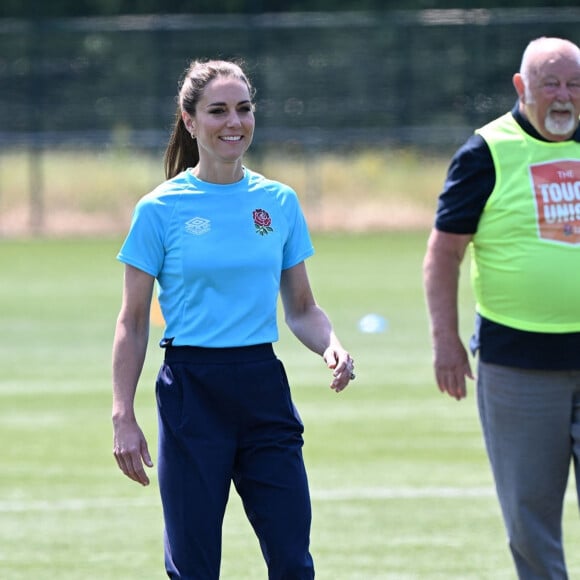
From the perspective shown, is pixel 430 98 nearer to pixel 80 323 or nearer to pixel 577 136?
pixel 80 323

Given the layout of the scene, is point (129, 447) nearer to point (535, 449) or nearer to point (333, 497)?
point (535, 449)

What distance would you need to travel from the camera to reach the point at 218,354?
5.21 m

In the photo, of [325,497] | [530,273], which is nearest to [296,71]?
[325,497]

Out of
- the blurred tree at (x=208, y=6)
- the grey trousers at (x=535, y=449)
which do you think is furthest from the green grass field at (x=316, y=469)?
the blurred tree at (x=208, y=6)

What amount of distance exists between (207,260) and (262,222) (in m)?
0.23

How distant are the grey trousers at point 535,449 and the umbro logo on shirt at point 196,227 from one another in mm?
1136

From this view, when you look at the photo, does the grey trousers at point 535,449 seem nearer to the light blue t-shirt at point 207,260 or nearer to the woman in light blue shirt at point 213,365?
the woman in light blue shirt at point 213,365

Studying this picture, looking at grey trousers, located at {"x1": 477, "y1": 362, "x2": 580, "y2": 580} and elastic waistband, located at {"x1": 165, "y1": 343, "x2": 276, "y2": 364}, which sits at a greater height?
elastic waistband, located at {"x1": 165, "y1": 343, "x2": 276, "y2": 364}

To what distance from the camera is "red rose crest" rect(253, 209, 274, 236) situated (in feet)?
17.4

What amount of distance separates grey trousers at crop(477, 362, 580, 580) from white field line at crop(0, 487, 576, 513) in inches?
120

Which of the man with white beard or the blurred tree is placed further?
the blurred tree

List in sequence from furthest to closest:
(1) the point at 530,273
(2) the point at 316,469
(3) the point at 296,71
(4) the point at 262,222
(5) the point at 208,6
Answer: (5) the point at 208,6 < (3) the point at 296,71 < (2) the point at 316,469 < (1) the point at 530,273 < (4) the point at 262,222

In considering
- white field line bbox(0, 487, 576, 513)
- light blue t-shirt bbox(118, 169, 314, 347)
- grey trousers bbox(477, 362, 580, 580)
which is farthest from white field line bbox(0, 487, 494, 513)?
light blue t-shirt bbox(118, 169, 314, 347)

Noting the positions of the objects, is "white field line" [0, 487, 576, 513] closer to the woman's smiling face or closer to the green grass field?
the green grass field
